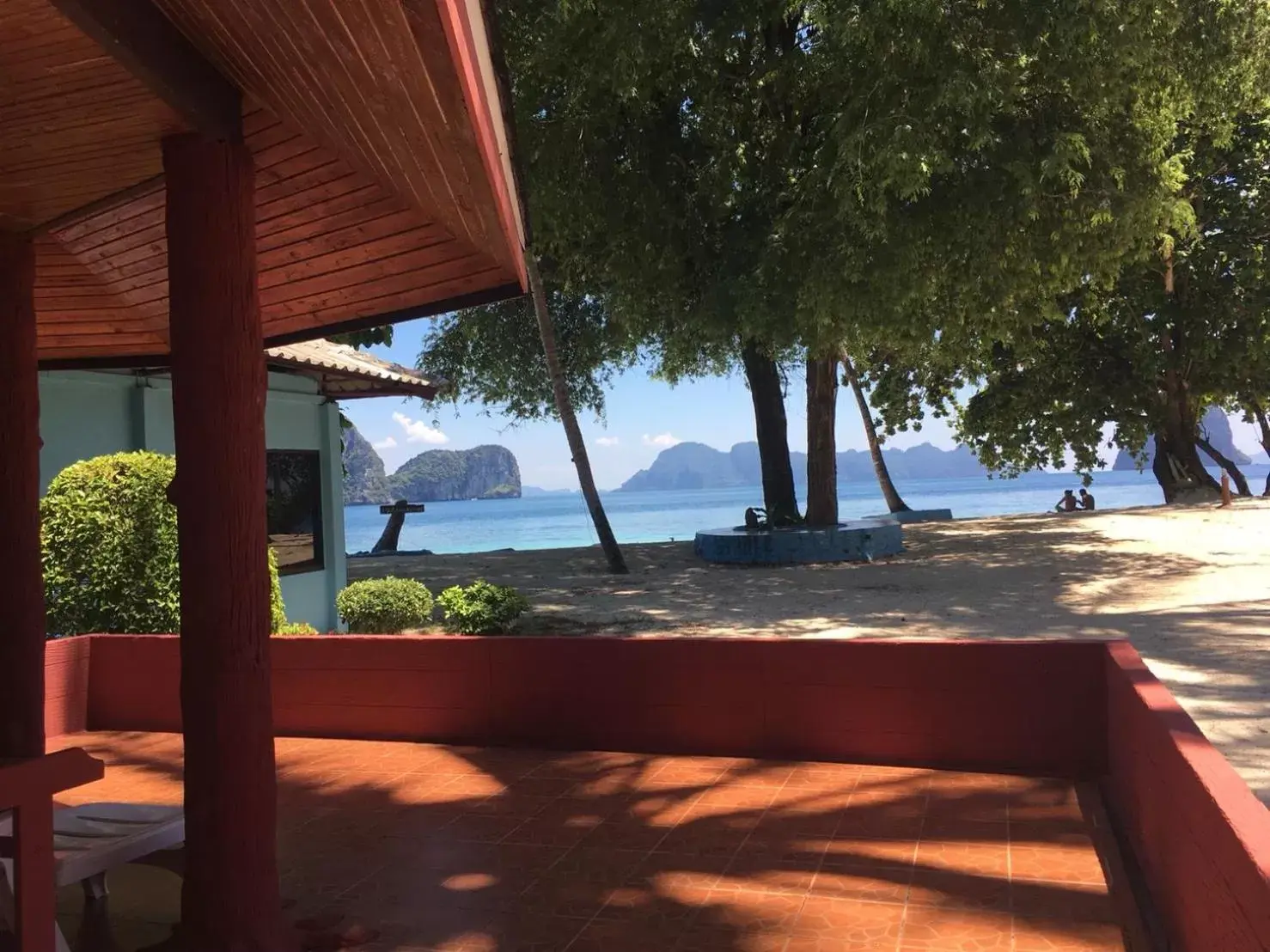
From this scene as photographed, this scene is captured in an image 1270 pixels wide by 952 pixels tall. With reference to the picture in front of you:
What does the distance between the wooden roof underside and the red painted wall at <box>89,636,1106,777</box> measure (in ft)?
8.07

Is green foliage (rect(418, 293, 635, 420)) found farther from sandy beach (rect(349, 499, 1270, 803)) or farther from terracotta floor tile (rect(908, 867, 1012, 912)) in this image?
terracotta floor tile (rect(908, 867, 1012, 912))

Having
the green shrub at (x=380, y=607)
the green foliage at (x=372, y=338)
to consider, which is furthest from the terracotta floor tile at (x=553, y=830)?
the green foliage at (x=372, y=338)

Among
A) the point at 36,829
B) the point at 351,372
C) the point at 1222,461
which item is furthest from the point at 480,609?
the point at 1222,461

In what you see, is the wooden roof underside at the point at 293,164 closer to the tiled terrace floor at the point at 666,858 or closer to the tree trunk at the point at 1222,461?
the tiled terrace floor at the point at 666,858

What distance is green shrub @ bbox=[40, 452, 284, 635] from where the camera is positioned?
8117 millimetres

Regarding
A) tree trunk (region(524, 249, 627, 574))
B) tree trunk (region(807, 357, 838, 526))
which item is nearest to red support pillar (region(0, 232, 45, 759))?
tree trunk (region(524, 249, 627, 574))

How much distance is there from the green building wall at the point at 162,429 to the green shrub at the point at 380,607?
1.88 metres

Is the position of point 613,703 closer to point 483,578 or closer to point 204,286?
point 204,286

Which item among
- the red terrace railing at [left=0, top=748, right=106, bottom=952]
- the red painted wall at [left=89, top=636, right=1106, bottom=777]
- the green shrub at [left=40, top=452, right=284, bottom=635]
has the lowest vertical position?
the red painted wall at [left=89, top=636, right=1106, bottom=777]

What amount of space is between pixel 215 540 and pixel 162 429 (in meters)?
7.98

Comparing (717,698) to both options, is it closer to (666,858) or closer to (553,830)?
(553,830)

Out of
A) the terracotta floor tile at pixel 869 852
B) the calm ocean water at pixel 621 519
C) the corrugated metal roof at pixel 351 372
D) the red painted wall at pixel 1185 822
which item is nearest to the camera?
the red painted wall at pixel 1185 822

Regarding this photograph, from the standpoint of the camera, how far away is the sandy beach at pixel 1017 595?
8.84 m

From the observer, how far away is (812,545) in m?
18.0
